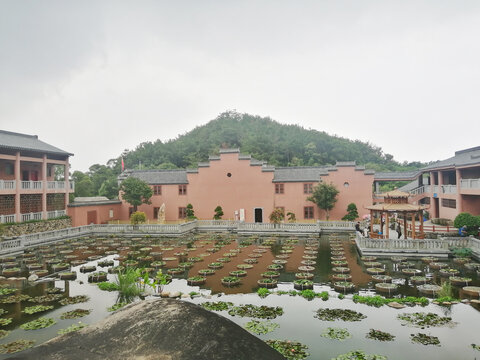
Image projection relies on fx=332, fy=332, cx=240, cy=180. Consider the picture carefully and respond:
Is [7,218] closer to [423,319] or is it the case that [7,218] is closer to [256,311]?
[256,311]

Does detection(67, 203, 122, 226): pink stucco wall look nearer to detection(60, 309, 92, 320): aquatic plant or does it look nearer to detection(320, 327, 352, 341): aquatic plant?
detection(60, 309, 92, 320): aquatic plant

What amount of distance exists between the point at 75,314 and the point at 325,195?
2450 centimetres

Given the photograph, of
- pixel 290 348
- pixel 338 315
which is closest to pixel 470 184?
pixel 338 315

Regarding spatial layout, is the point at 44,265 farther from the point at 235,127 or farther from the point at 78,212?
the point at 235,127

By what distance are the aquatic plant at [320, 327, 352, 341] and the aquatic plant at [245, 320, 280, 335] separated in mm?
1353

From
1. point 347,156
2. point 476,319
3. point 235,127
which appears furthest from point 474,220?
point 235,127

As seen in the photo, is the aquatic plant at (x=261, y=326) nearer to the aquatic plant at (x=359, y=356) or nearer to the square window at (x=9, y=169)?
the aquatic plant at (x=359, y=356)

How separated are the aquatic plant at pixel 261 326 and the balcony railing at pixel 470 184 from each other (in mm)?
21114

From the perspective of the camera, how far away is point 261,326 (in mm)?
9391

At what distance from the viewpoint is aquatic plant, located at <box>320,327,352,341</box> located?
8.75 meters

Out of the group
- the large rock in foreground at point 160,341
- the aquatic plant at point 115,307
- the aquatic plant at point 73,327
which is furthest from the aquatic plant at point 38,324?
the large rock in foreground at point 160,341

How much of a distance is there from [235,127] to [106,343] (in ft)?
290

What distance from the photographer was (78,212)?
103 feet

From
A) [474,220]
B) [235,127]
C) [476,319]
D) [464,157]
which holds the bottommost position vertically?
[476,319]
